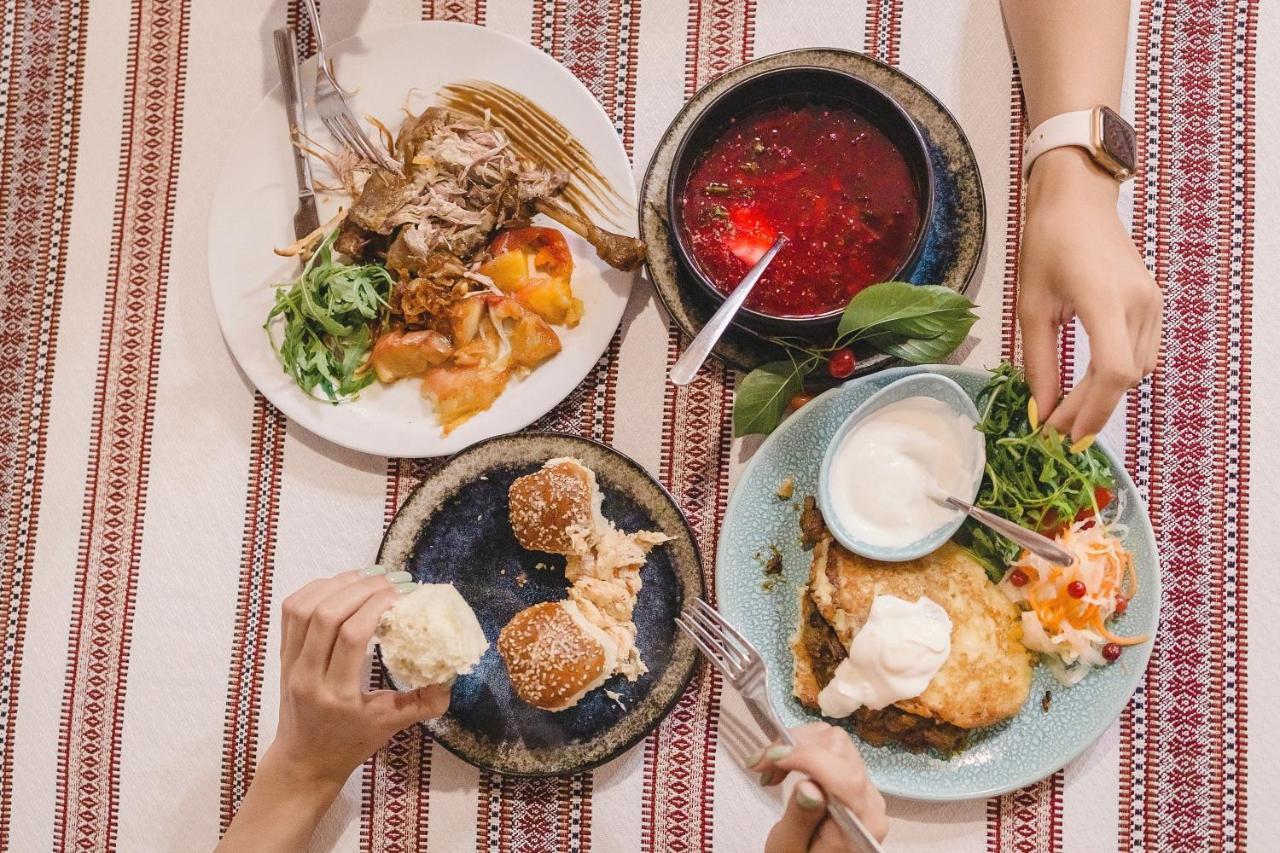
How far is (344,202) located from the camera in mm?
2230

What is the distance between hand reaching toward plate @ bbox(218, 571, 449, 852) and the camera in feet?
6.49

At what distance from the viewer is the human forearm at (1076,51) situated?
80.7 inches

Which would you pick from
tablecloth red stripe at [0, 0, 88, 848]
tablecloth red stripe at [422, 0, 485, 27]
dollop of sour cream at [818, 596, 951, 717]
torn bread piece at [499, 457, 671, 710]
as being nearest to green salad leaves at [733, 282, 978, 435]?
torn bread piece at [499, 457, 671, 710]

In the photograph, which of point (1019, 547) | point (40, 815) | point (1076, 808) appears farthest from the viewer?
point (40, 815)

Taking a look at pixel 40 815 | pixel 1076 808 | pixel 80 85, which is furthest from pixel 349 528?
pixel 1076 808

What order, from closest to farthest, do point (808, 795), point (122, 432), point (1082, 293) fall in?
point (808, 795) → point (1082, 293) → point (122, 432)

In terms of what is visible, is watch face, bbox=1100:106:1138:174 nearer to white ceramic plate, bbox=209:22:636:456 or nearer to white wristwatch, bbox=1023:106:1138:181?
white wristwatch, bbox=1023:106:1138:181

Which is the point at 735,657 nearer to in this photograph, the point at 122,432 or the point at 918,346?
the point at 918,346

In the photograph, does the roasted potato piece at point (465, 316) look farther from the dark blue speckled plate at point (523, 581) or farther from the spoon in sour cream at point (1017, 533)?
the spoon in sour cream at point (1017, 533)

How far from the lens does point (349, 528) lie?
2.27 m

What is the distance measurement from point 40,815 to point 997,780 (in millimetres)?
2096

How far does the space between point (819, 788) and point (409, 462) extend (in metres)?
1.10

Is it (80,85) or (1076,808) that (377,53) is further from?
(1076,808)

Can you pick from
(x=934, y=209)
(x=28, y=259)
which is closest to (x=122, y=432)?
(x=28, y=259)
